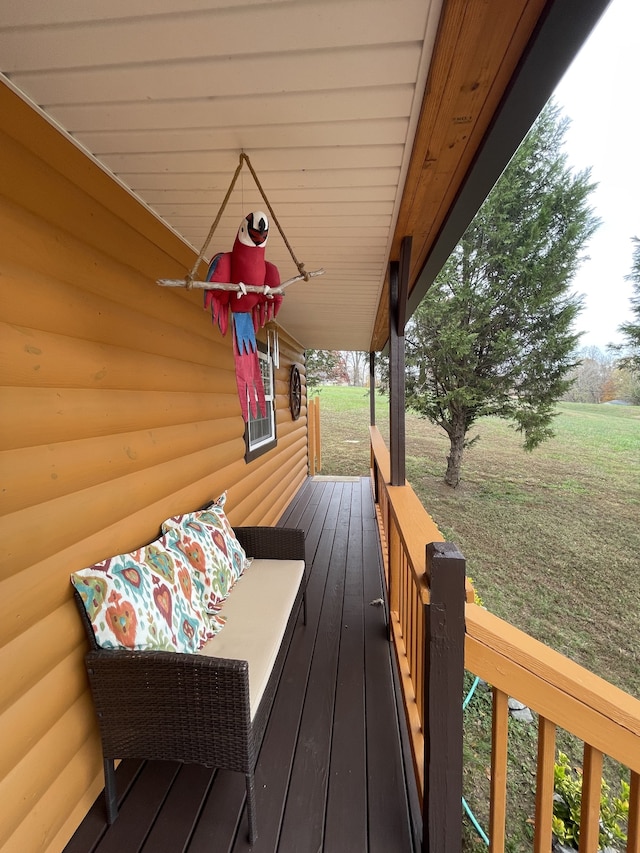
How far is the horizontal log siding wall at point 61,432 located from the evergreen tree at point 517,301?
6.83 meters

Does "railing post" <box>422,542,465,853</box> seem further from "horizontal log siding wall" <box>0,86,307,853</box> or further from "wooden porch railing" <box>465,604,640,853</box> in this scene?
"horizontal log siding wall" <box>0,86,307,853</box>

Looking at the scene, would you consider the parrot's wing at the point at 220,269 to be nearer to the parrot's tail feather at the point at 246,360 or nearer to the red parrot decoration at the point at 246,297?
the red parrot decoration at the point at 246,297

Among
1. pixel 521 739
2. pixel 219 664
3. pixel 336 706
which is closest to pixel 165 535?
pixel 219 664

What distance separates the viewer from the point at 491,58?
87 centimetres

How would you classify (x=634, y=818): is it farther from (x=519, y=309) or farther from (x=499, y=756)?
(x=519, y=309)

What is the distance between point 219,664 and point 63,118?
1.77 meters

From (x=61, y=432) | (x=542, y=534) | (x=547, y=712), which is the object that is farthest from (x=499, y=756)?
(x=542, y=534)

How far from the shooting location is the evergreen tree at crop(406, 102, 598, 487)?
7434mm

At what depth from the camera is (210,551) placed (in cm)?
194

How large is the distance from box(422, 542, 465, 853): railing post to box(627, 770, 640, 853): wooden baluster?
0.37 meters

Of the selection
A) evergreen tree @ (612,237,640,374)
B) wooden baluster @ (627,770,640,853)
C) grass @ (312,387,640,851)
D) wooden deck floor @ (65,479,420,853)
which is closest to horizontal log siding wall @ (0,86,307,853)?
wooden deck floor @ (65,479,420,853)

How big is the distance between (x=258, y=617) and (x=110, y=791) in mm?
729

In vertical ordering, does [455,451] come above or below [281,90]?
below

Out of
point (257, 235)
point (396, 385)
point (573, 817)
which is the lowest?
point (573, 817)
